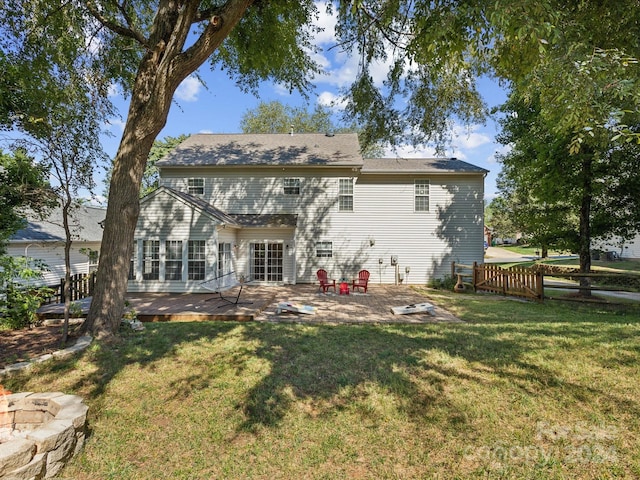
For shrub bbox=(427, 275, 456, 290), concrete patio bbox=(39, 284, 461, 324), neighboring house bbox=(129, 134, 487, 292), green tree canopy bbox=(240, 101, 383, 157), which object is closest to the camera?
concrete patio bbox=(39, 284, 461, 324)

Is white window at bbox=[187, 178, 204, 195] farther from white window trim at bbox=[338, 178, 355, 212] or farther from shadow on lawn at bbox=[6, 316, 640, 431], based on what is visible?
shadow on lawn at bbox=[6, 316, 640, 431]

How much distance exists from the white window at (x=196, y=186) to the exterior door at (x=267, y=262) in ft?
12.7

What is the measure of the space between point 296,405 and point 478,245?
46.6 feet

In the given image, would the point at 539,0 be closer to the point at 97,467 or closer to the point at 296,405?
the point at 296,405

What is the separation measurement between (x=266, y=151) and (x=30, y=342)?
12492 mm

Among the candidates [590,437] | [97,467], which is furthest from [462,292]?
[97,467]

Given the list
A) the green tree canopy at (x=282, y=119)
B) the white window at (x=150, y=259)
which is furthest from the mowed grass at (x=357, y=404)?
the green tree canopy at (x=282, y=119)

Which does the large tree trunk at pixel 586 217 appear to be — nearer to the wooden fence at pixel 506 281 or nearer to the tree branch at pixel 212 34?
the wooden fence at pixel 506 281

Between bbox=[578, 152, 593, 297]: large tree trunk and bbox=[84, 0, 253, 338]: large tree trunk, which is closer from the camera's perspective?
bbox=[84, 0, 253, 338]: large tree trunk

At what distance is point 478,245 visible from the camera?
15.5m

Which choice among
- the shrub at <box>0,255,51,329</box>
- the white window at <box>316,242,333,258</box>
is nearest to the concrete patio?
the shrub at <box>0,255,51,329</box>

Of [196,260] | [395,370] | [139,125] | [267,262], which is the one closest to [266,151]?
[267,262]

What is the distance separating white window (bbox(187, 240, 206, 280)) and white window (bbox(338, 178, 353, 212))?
22.0 feet

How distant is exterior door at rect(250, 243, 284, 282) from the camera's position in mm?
15195
